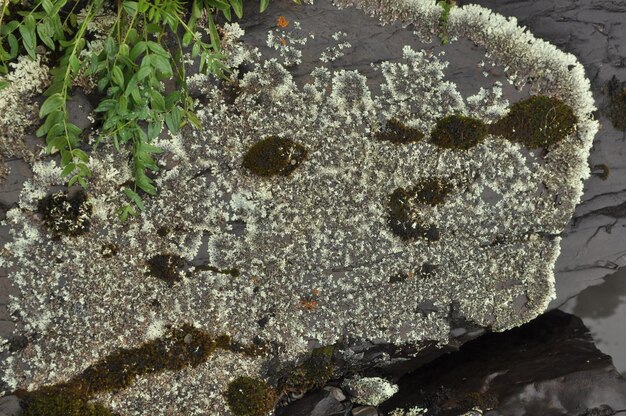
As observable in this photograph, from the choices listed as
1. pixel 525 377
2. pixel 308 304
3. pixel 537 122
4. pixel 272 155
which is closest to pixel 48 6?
pixel 272 155

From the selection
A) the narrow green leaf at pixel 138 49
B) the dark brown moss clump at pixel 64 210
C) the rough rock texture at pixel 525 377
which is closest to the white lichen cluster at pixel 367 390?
the rough rock texture at pixel 525 377

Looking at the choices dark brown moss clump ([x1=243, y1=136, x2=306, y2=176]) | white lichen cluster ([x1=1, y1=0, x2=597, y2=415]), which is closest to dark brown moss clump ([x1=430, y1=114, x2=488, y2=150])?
white lichen cluster ([x1=1, y1=0, x2=597, y2=415])

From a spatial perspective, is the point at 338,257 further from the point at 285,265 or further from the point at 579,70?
the point at 579,70

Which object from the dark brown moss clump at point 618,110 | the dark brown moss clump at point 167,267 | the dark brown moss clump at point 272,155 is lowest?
the dark brown moss clump at point 167,267

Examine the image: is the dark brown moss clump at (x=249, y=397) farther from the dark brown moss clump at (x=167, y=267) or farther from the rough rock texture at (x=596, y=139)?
the rough rock texture at (x=596, y=139)

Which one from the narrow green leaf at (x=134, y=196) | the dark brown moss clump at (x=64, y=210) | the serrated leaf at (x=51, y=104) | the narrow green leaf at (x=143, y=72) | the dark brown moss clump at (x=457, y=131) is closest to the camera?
the narrow green leaf at (x=143, y=72)

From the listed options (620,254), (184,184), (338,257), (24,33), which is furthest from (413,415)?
(24,33)

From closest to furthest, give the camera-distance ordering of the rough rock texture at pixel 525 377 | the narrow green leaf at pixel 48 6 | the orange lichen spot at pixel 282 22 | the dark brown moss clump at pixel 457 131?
the narrow green leaf at pixel 48 6 → the orange lichen spot at pixel 282 22 → the dark brown moss clump at pixel 457 131 → the rough rock texture at pixel 525 377
